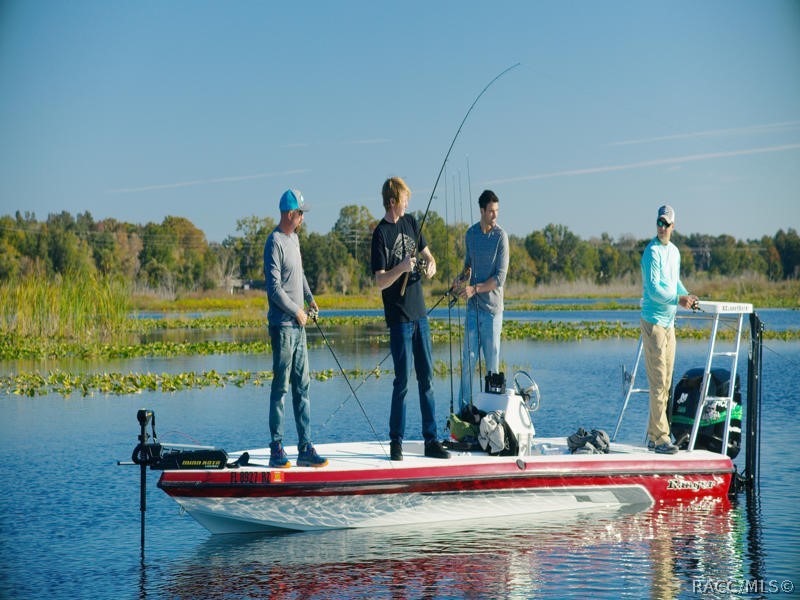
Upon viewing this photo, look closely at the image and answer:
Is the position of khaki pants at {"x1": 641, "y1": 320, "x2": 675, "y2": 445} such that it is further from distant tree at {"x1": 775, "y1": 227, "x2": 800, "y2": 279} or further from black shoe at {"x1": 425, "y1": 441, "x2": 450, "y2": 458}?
distant tree at {"x1": 775, "y1": 227, "x2": 800, "y2": 279}

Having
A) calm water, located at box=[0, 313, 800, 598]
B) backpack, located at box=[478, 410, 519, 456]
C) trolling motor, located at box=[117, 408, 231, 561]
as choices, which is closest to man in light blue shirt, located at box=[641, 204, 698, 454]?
calm water, located at box=[0, 313, 800, 598]

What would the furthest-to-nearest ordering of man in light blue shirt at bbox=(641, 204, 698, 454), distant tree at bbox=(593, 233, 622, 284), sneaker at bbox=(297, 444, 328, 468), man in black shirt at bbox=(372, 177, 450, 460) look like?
distant tree at bbox=(593, 233, 622, 284)
man in light blue shirt at bbox=(641, 204, 698, 454)
sneaker at bbox=(297, 444, 328, 468)
man in black shirt at bbox=(372, 177, 450, 460)

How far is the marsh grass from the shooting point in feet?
80.0

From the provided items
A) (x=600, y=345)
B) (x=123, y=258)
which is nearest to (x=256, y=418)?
(x=600, y=345)

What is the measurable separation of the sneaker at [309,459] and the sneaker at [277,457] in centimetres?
10

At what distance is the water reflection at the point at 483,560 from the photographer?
661 centimetres

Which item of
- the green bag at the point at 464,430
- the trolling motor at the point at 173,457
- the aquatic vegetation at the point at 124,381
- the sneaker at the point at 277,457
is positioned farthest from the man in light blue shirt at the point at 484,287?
the aquatic vegetation at the point at 124,381

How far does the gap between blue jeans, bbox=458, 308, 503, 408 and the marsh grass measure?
694 inches

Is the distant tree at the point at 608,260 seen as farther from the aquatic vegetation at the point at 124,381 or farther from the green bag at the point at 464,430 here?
the green bag at the point at 464,430

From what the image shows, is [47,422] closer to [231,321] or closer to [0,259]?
[231,321]

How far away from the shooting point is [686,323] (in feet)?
110

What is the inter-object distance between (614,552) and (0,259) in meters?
57.5

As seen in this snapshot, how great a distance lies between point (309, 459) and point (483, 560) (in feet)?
5.02

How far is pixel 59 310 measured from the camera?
2459 centimetres
